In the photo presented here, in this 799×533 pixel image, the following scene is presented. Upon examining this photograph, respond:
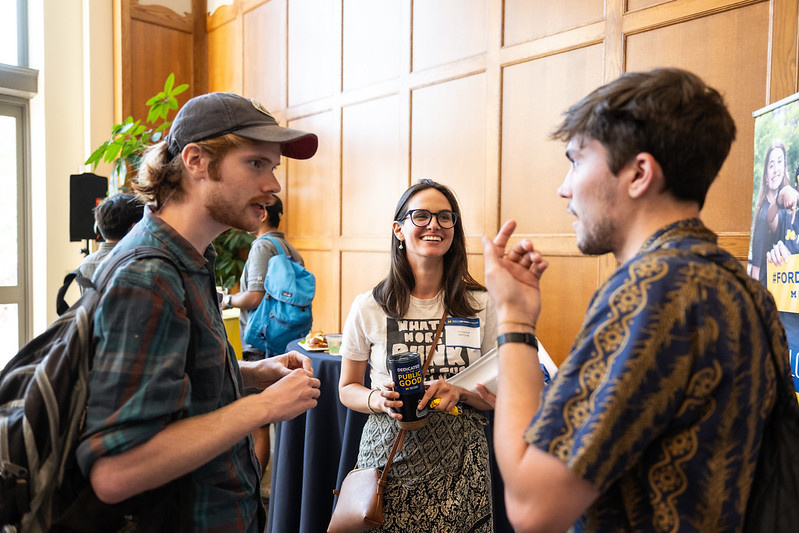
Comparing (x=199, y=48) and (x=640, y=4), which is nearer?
(x=640, y=4)

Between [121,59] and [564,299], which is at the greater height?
[121,59]

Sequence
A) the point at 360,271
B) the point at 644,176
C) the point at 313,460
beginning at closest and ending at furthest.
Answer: the point at 644,176, the point at 313,460, the point at 360,271

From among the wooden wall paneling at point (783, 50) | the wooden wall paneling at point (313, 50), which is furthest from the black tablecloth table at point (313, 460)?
the wooden wall paneling at point (313, 50)

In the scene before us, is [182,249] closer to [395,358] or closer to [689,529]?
[395,358]

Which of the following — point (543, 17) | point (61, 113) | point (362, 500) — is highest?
point (543, 17)

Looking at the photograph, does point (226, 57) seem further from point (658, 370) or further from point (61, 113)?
point (658, 370)

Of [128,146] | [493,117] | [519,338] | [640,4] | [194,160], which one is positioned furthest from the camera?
[128,146]

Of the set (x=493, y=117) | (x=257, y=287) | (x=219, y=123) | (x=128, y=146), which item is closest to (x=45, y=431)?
(x=219, y=123)

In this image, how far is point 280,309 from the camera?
11.2 feet

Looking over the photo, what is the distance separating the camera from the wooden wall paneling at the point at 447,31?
368cm

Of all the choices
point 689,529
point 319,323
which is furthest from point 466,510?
point 319,323

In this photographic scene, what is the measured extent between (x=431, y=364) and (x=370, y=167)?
3.04 meters

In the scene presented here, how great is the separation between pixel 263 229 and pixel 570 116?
3.28m

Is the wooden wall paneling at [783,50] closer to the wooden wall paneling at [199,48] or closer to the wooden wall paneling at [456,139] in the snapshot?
the wooden wall paneling at [456,139]
